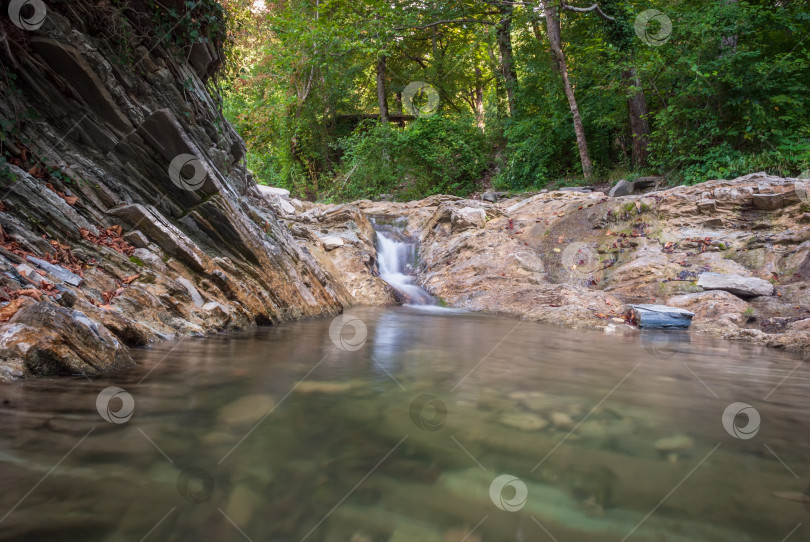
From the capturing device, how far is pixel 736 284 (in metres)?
7.64

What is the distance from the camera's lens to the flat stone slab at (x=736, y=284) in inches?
290

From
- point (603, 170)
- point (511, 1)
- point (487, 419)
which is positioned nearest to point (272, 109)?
point (511, 1)

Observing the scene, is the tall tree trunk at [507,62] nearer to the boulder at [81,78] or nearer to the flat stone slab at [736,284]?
the flat stone slab at [736,284]

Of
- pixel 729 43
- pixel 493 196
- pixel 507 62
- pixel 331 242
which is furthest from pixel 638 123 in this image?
pixel 331 242

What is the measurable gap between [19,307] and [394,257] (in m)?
10.1

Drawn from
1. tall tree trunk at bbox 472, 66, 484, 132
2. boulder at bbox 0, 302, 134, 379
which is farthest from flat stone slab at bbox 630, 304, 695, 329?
tall tree trunk at bbox 472, 66, 484, 132

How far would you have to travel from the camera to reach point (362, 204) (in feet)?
51.9

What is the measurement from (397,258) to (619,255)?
5764mm

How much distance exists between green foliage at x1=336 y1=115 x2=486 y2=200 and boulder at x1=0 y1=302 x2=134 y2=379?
17673mm

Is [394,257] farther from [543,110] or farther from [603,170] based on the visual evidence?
[543,110]

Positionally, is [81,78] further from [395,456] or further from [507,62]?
[507,62]

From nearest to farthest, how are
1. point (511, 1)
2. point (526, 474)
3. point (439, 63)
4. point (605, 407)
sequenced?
point (526, 474) → point (605, 407) → point (511, 1) → point (439, 63)

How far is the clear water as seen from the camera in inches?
66.9

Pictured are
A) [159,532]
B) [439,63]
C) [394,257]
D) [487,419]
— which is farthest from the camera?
[439,63]
